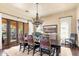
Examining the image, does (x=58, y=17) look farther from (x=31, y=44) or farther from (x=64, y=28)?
(x=31, y=44)

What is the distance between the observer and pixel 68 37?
2.37 m

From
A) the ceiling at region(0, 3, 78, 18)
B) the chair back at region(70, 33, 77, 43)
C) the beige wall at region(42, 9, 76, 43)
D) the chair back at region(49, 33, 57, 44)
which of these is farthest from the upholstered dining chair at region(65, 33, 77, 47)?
the ceiling at region(0, 3, 78, 18)

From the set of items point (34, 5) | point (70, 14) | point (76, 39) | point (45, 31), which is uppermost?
point (34, 5)

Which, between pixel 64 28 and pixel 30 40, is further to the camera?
pixel 30 40

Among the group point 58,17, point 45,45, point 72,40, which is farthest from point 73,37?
point 45,45

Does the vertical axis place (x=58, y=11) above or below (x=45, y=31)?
above

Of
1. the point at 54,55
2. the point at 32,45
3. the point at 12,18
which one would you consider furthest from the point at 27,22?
the point at 54,55

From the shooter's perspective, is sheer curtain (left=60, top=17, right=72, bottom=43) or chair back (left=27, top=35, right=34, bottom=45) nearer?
sheer curtain (left=60, top=17, right=72, bottom=43)

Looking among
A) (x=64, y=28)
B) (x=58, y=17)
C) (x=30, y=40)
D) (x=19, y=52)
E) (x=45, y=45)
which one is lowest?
(x=19, y=52)

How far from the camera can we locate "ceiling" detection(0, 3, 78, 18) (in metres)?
2.24

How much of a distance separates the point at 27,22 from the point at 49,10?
594 mm

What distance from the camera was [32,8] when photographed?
92.0 inches

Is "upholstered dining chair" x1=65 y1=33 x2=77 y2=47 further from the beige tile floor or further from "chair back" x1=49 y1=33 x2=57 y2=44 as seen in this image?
"chair back" x1=49 y1=33 x2=57 y2=44

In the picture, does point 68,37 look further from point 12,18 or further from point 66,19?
point 12,18
